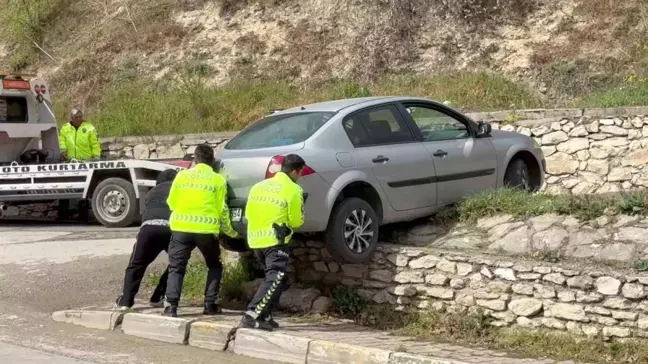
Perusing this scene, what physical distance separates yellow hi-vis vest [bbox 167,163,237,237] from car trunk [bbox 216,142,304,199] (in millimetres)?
148

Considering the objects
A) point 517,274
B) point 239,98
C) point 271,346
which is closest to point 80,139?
point 239,98

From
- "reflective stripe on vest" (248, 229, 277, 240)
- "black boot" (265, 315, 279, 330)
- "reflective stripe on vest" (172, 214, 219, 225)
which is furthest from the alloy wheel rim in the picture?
"reflective stripe on vest" (172, 214, 219, 225)

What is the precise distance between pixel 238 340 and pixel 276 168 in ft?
4.96

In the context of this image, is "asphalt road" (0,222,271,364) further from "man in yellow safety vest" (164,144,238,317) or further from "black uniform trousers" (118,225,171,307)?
"man in yellow safety vest" (164,144,238,317)

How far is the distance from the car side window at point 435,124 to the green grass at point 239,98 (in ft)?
18.8

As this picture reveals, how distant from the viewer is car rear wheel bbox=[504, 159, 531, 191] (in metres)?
10.3

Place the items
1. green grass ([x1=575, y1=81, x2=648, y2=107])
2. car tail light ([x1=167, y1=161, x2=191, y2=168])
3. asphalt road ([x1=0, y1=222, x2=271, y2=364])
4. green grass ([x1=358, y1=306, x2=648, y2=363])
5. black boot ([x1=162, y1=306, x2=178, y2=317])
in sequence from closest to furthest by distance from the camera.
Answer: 1. green grass ([x1=358, y1=306, x2=648, y2=363])
2. asphalt road ([x1=0, y1=222, x2=271, y2=364])
3. black boot ([x1=162, y1=306, x2=178, y2=317])
4. car tail light ([x1=167, y1=161, x2=191, y2=168])
5. green grass ([x1=575, y1=81, x2=648, y2=107])

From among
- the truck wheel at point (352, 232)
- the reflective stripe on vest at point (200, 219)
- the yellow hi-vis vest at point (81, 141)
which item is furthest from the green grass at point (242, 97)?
the reflective stripe on vest at point (200, 219)

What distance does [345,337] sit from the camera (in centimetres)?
793

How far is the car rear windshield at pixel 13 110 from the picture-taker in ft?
51.9

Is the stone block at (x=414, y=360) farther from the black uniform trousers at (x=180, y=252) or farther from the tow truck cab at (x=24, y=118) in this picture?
the tow truck cab at (x=24, y=118)

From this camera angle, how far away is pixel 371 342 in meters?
7.77

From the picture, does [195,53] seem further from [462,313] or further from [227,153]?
[462,313]

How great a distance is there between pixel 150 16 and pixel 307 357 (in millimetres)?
16107
